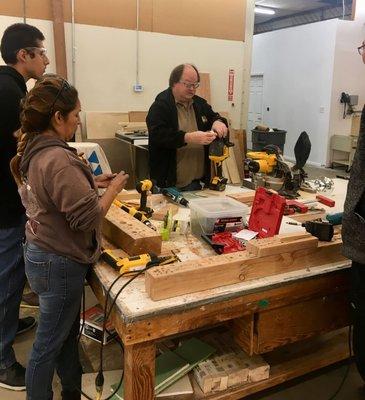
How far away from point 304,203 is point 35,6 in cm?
346

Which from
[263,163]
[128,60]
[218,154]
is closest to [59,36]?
[128,60]

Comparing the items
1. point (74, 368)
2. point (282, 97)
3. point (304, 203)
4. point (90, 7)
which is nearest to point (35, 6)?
point (90, 7)

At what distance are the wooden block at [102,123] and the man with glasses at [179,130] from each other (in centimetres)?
225

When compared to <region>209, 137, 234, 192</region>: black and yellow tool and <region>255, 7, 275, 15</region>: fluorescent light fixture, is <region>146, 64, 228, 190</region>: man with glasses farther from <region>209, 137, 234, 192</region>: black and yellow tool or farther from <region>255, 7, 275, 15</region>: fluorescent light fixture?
<region>255, 7, 275, 15</region>: fluorescent light fixture

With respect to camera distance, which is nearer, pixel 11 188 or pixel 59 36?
pixel 11 188

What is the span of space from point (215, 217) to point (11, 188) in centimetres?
86

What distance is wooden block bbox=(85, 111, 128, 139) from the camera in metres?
4.48

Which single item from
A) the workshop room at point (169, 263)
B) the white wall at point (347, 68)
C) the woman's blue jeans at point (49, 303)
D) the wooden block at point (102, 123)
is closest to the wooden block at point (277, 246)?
the workshop room at point (169, 263)

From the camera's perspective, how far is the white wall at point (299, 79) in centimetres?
698

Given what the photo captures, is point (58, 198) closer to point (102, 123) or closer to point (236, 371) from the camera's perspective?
point (236, 371)

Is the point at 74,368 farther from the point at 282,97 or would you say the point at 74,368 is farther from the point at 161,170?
the point at 282,97

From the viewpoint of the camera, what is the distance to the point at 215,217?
1.54 metres

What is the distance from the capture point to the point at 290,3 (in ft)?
26.1

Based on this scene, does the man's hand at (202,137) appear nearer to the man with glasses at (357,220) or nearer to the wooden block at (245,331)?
the man with glasses at (357,220)
